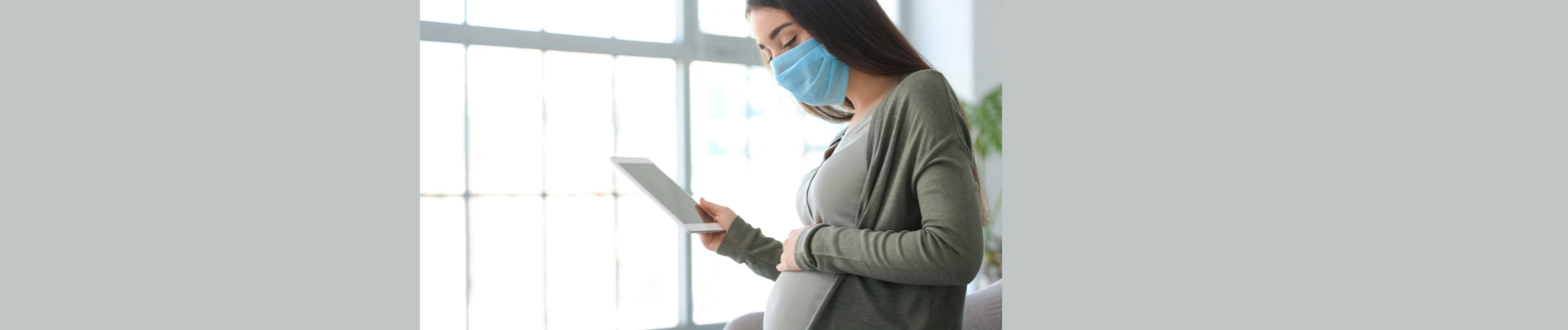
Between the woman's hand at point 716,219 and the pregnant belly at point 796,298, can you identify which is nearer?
the pregnant belly at point 796,298

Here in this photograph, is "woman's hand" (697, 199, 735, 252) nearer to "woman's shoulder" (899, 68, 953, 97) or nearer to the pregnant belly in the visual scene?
the pregnant belly

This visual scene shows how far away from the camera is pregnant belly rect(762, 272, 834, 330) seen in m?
0.94

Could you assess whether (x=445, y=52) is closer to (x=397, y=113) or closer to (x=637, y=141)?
(x=637, y=141)

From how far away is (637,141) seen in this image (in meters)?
3.16

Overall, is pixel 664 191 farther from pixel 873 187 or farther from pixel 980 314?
pixel 980 314

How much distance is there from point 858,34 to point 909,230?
245 millimetres

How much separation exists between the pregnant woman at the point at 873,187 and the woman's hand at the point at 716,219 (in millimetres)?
140

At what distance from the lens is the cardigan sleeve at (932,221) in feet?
2.66

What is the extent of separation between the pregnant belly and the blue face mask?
9.3 inches

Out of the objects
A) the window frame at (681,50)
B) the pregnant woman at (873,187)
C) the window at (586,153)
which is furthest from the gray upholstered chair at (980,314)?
the window frame at (681,50)

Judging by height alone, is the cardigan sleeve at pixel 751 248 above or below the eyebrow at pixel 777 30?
below

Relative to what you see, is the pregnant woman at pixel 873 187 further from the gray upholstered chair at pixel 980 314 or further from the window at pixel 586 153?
the window at pixel 586 153

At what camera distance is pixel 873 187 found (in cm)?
89

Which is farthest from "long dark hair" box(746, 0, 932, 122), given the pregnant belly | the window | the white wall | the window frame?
the white wall
